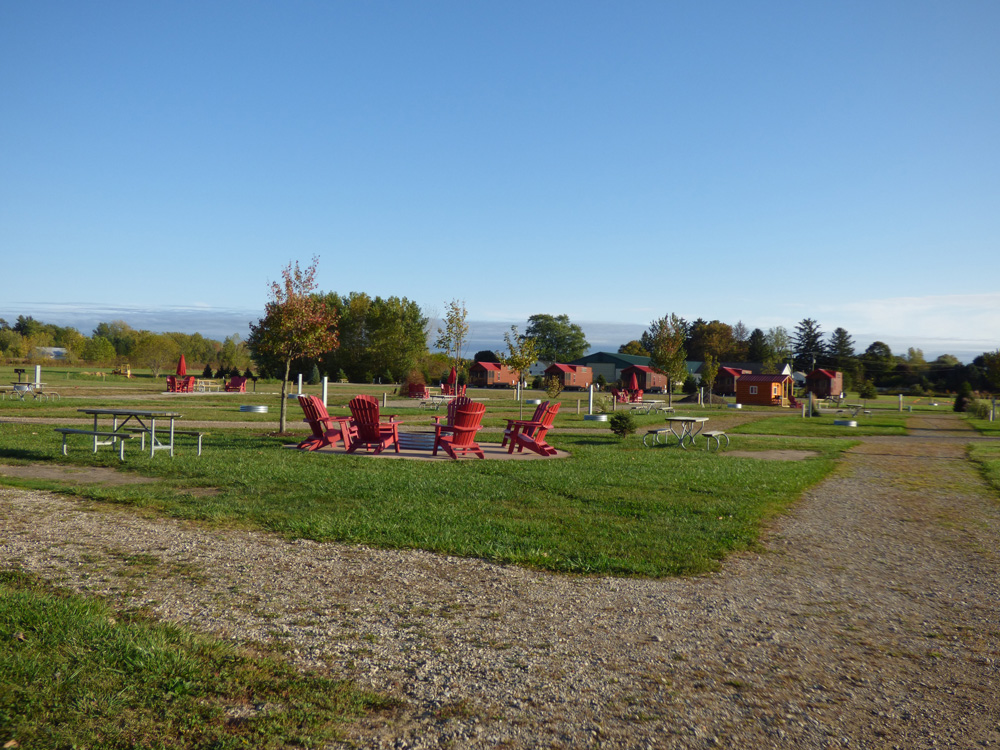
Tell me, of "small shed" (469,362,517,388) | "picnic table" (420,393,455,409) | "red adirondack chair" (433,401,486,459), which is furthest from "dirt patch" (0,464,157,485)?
"small shed" (469,362,517,388)

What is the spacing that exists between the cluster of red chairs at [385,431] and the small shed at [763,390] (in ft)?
124

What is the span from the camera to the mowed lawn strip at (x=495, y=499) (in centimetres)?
611

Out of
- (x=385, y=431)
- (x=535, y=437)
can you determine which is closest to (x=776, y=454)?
(x=535, y=437)

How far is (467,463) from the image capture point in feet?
38.3

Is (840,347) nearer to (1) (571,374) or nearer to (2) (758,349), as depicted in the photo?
(2) (758,349)

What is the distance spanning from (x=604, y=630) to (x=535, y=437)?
9672mm

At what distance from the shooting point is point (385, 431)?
13.2 m

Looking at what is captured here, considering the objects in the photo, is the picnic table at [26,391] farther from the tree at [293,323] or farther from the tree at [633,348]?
the tree at [633,348]

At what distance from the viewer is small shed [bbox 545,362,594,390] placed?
6731 centimetres

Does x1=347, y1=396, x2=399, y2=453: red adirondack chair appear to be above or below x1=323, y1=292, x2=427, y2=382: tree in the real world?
below

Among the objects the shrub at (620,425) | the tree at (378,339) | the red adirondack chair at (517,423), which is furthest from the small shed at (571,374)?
the red adirondack chair at (517,423)

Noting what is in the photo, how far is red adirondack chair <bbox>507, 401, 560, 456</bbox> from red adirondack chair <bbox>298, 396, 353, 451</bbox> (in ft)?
9.96

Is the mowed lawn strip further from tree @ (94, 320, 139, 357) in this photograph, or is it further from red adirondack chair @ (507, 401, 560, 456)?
tree @ (94, 320, 139, 357)

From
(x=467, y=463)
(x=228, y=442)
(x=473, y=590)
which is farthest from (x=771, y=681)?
(x=228, y=442)
